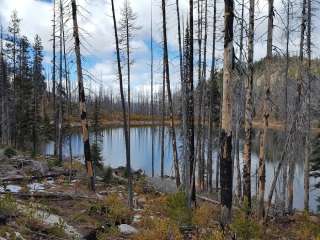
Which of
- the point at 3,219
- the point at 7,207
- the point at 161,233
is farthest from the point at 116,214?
the point at 3,219

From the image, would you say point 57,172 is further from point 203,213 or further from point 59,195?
point 203,213

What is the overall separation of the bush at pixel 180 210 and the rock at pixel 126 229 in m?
1.23


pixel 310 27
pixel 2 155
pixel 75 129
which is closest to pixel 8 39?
pixel 2 155

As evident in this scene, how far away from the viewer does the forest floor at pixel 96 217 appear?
8102 mm

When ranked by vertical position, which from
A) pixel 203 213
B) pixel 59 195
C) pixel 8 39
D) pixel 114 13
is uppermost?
pixel 8 39

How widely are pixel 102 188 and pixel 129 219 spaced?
6.71 meters

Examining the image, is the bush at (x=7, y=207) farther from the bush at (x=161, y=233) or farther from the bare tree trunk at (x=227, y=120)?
the bare tree trunk at (x=227, y=120)

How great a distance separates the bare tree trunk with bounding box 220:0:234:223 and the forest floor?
0.71 meters

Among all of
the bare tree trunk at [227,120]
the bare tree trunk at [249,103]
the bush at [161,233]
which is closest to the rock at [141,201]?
the bare tree trunk at [249,103]

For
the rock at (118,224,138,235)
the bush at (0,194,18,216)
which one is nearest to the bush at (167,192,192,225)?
the rock at (118,224,138,235)

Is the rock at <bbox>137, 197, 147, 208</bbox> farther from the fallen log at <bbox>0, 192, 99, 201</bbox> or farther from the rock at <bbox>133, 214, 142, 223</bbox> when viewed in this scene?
the fallen log at <bbox>0, 192, 99, 201</bbox>

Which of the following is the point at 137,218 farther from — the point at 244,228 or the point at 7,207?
the point at 7,207

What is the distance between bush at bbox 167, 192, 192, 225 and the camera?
10859 mm

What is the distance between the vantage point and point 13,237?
22.5ft
